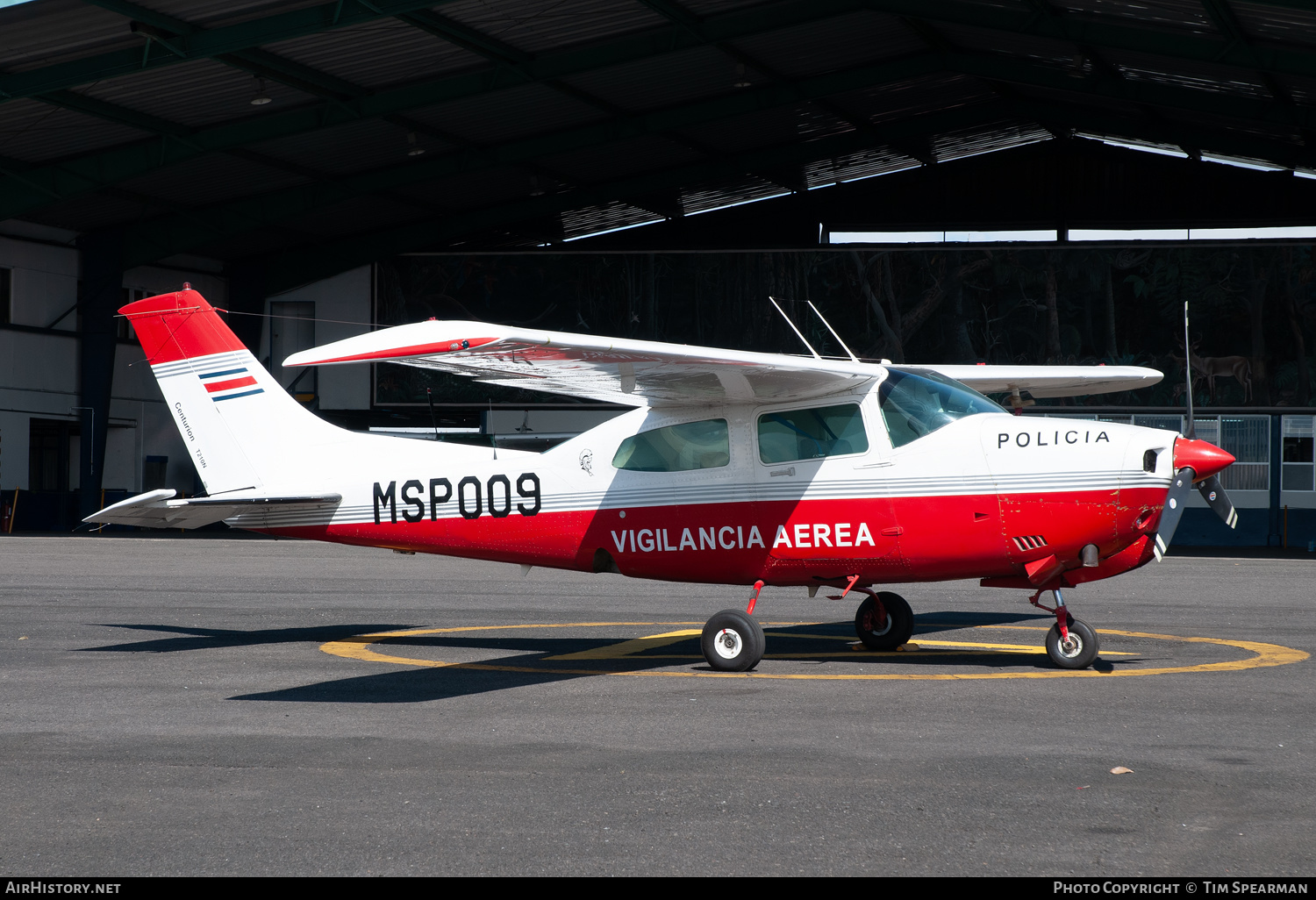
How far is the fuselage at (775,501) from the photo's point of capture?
9.84 m

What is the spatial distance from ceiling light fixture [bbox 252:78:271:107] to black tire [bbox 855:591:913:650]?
20265 mm

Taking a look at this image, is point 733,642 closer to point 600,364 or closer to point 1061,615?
point 600,364

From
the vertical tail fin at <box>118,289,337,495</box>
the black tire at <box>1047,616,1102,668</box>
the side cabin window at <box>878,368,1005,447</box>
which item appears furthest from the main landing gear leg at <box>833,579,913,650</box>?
the vertical tail fin at <box>118,289,337,495</box>

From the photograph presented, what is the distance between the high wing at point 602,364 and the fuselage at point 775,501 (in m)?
0.23

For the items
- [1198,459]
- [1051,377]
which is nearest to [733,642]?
[1198,459]

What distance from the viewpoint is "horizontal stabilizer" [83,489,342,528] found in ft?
34.3

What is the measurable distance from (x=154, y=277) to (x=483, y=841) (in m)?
40.1

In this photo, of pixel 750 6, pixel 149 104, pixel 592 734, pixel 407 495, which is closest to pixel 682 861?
pixel 592 734

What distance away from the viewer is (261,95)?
1073 inches

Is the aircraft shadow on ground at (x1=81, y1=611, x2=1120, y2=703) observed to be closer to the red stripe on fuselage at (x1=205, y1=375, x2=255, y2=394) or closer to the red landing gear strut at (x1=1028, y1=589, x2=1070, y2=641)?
the red landing gear strut at (x1=1028, y1=589, x2=1070, y2=641)

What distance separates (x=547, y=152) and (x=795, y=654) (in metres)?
25.7

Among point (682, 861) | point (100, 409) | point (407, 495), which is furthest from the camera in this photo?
point (100, 409)

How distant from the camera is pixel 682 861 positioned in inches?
195
